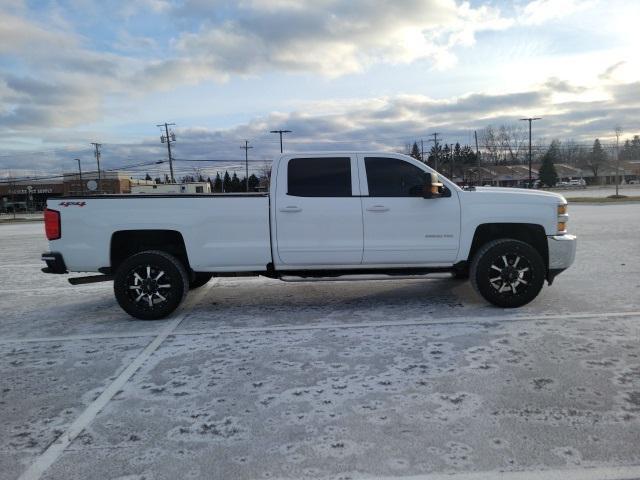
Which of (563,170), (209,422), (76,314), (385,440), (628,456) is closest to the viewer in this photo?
(628,456)

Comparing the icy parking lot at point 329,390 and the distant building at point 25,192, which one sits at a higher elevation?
the distant building at point 25,192

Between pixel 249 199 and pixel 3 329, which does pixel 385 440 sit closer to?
pixel 249 199

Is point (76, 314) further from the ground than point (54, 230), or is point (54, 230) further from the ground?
point (54, 230)

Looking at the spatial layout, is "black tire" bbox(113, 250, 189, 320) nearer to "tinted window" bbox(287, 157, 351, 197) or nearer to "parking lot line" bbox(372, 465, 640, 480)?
"tinted window" bbox(287, 157, 351, 197)

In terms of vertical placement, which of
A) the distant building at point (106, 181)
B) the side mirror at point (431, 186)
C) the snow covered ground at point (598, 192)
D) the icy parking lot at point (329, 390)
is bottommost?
the snow covered ground at point (598, 192)

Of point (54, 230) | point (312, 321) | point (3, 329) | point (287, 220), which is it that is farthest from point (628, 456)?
point (3, 329)

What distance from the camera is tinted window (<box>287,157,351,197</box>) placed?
6.30 meters

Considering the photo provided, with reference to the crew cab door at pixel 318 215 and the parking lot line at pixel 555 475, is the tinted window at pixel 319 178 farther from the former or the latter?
the parking lot line at pixel 555 475

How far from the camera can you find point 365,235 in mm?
6254

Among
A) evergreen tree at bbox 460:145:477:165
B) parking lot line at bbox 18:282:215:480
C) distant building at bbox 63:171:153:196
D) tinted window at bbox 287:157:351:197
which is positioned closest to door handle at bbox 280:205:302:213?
tinted window at bbox 287:157:351:197

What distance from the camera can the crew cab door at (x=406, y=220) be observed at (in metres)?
6.25

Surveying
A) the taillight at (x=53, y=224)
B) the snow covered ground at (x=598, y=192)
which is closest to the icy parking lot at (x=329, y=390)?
the taillight at (x=53, y=224)

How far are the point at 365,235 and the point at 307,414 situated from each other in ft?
9.83

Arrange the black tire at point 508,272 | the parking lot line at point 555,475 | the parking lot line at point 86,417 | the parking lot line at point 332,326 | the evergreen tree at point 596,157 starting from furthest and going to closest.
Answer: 1. the evergreen tree at point 596,157
2. the black tire at point 508,272
3. the parking lot line at point 332,326
4. the parking lot line at point 86,417
5. the parking lot line at point 555,475
